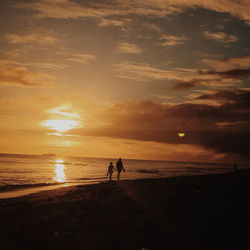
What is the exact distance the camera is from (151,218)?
405 inches

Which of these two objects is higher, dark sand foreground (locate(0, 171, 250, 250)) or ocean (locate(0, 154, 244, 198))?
dark sand foreground (locate(0, 171, 250, 250))

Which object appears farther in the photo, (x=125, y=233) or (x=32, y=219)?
(x=32, y=219)

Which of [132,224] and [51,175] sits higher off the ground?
[132,224]

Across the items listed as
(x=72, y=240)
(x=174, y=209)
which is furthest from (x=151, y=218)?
(x=72, y=240)

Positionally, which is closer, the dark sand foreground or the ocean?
the dark sand foreground

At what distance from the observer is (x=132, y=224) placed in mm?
9523

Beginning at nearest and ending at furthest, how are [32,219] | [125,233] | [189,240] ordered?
[189,240], [125,233], [32,219]

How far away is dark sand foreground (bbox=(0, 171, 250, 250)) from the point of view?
25.5 feet

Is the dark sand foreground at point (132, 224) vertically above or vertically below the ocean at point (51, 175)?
above

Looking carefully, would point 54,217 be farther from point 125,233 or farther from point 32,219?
point 125,233

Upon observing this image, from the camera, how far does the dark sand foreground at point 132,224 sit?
7773mm

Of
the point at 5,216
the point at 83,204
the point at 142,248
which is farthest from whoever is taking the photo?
the point at 83,204

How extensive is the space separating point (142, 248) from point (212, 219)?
4.27m

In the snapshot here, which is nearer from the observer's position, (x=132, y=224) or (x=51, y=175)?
(x=132, y=224)
